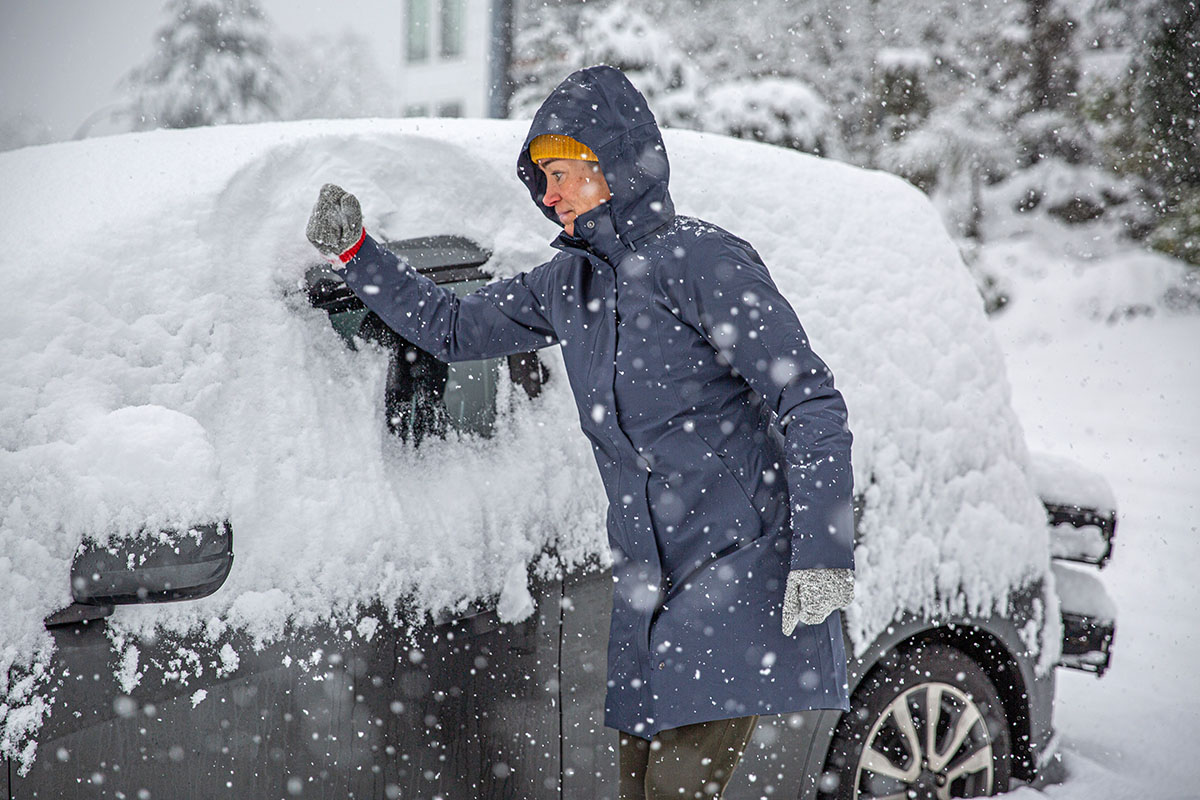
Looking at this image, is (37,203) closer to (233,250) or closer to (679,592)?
(233,250)

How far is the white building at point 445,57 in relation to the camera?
58.1ft

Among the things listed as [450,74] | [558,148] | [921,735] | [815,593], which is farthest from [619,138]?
[450,74]

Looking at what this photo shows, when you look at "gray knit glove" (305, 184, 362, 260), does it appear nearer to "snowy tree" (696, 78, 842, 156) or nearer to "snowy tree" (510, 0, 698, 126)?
"snowy tree" (510, 0, 698, 126)

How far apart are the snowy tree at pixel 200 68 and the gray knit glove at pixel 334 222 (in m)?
27.1

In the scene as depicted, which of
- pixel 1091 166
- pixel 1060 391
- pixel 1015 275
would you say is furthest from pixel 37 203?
pixel 1091 166

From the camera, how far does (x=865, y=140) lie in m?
21.0

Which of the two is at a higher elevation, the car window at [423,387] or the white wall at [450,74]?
the white wall at [450,74]

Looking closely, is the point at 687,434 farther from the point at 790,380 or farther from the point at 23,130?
the point at 23,130

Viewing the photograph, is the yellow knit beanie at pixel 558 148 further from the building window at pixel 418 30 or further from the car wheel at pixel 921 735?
the building window at pixel 418 30

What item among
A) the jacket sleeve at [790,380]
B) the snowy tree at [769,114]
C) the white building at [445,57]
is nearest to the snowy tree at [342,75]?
the white building at [445,57]

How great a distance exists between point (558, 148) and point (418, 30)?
74.1 ft

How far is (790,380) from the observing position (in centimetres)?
180

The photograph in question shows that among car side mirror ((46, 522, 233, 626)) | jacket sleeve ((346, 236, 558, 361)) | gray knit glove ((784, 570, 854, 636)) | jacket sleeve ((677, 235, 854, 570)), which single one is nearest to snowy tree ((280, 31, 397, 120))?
jacket sleeve ((346, 236, 558, 361))

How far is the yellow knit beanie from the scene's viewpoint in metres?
1.96
